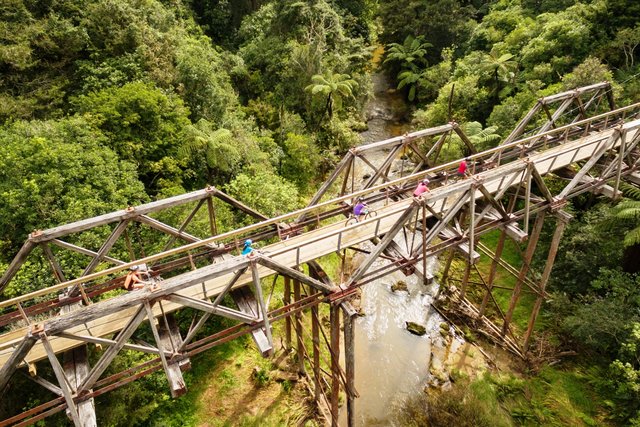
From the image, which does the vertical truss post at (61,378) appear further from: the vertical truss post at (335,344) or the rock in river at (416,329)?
the rock in river at (416,329)

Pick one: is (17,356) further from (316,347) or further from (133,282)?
(316,347)

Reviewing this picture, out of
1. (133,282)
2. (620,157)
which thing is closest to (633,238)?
(620,157)

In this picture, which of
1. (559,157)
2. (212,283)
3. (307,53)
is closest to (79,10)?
(307,53)

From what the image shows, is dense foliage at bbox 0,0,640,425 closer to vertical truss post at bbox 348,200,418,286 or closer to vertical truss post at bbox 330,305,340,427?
vertical truss post at bbox 330,305,340,427

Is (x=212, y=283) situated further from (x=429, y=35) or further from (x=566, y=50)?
(x=429, y=35)

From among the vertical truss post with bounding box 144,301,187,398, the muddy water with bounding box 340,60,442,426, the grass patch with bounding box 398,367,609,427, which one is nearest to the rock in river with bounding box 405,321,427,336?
the muddy water with bounding box 340,60,442,426

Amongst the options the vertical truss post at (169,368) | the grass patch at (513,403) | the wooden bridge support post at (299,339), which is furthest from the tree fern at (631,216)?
the vertical truss post at (169,368)
